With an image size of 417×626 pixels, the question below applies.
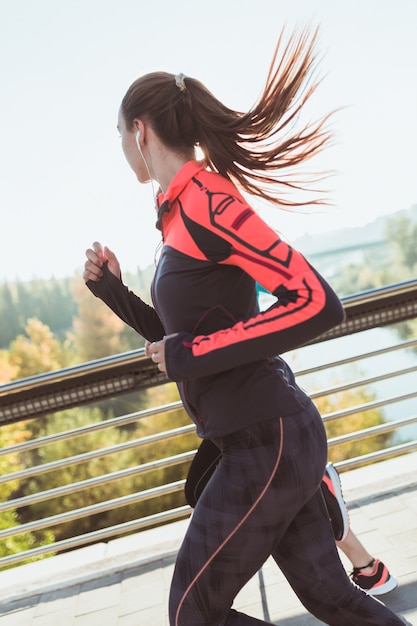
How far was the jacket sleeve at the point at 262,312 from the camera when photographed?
A: 58.6 inches

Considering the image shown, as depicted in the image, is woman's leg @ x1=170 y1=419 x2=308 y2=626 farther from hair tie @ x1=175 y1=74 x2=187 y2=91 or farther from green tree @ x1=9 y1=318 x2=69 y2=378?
green tree @ x1=9 y1=318 x2=69 y2=378

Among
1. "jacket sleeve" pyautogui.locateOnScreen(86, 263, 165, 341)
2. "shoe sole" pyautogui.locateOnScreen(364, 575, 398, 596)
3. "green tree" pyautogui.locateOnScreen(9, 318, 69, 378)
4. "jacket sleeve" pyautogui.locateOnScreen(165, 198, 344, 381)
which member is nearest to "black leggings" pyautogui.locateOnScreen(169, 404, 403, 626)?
"jacket sleeve" pyautogui.locateOnScreen(165, 198, 344, 381)

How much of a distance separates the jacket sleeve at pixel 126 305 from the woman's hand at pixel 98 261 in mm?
13

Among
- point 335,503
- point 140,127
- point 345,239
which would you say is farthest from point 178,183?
point 345,239

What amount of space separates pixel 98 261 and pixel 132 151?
0.40 meters

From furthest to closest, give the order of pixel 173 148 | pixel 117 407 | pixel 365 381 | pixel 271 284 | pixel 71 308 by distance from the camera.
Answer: pixel 71 308, pixel 117 407, pixel 365 381, pixel 173 148, pixel 271 284

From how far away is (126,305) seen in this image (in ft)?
6.77

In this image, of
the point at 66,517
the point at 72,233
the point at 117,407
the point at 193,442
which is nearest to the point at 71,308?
the point at 72,233

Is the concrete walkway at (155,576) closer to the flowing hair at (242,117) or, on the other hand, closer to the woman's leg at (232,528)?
the woman's leg at (232,528)

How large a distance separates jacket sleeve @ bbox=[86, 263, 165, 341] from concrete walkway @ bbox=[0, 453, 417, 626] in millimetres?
1199

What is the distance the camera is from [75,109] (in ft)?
257

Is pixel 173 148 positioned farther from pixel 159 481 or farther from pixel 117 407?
pixel 117 407

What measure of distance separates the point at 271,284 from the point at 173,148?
45cm

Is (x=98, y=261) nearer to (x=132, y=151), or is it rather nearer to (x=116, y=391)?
(x=132, y=151)
